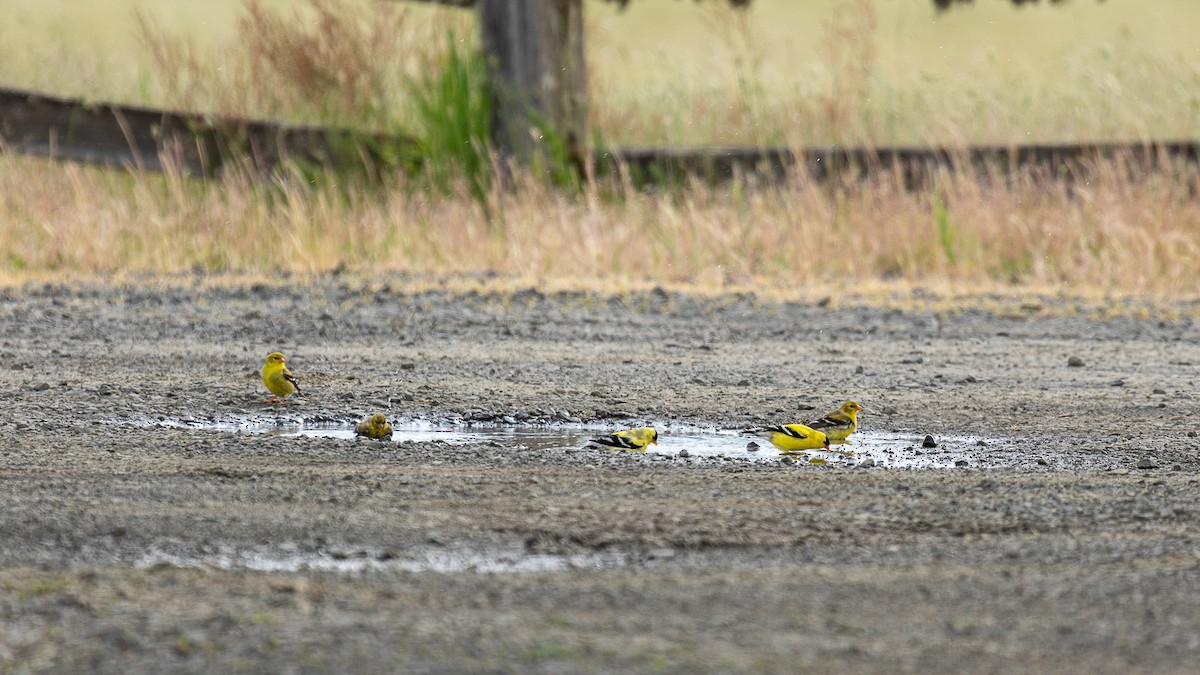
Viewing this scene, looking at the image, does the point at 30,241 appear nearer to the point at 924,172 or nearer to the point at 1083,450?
the point at 924,172

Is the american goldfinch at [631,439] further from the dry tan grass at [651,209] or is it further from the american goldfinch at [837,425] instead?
the dry tan grass at [651,209]

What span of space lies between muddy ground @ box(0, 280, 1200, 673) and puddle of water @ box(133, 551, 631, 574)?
0.04ft

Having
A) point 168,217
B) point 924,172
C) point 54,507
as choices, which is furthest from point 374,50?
point 54,507

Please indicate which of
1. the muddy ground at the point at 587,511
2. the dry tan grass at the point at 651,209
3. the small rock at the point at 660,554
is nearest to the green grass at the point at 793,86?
the dry tan grass at the point at 651,209

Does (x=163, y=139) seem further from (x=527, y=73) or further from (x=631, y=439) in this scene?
(x=631, y=439)

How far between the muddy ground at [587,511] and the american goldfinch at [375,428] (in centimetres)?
13

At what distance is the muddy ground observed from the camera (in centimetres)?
371

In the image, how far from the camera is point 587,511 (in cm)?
500

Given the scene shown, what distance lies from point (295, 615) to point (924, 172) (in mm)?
10234

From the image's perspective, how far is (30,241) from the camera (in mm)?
11836

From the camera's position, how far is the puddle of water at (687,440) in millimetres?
6082

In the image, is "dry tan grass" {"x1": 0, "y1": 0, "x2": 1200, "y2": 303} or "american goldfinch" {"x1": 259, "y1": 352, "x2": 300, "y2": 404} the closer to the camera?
"american goldfinch" {"x1": 259, "y1": 352, "x2": 300, "y2": 404}

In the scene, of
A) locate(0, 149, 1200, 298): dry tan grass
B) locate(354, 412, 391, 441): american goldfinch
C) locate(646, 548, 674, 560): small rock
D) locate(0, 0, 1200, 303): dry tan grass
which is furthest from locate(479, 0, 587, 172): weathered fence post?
locate(646, 548, 674, 560): small rock

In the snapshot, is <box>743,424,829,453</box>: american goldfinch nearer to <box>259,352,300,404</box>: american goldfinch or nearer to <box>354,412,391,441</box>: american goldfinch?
<box>354,412,391,441</box>: american goldfinch
